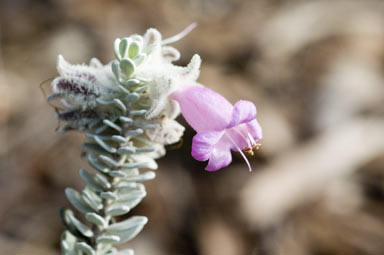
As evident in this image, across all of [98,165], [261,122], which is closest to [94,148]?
[98,165]

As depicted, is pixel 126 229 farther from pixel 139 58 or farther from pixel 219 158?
pixel 139 58

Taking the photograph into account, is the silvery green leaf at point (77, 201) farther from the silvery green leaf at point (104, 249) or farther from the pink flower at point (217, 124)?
the pink flower at point (217, 124)

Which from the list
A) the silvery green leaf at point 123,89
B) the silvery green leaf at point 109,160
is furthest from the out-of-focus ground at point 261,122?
the silvery green leaf at point 123,89

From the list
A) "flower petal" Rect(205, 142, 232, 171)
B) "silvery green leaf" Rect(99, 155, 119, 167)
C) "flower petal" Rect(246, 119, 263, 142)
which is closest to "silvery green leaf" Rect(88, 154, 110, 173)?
"silvery green leaf" Rect(99, 155, 119, 167)

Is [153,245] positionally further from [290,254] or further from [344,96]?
[344,96]

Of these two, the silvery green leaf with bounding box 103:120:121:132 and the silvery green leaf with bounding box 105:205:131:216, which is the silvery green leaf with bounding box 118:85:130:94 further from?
the silvery green leaf with bounding box 105:205:131:216
